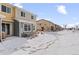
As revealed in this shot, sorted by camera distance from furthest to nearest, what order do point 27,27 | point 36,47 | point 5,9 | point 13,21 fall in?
point 27,27
point 13,21
point 5,9
point 36,47

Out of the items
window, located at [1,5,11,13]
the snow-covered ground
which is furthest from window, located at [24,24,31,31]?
the snow-covered ground

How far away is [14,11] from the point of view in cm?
2205

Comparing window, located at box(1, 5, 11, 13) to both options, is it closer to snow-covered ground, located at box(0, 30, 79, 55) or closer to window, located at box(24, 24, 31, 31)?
window, located at box(24, 24, 31, 31)

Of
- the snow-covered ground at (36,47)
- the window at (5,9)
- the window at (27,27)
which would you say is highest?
the window at (5,9)

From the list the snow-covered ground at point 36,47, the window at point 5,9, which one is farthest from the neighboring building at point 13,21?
the snow-covered ground at point 36,47

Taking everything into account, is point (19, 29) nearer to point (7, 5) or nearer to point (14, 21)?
point (14, 21)

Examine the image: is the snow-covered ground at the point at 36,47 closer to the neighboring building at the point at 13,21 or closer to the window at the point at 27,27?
the neighboring building at the point at 13,21

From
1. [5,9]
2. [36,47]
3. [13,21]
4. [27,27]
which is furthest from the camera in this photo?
[27,27]

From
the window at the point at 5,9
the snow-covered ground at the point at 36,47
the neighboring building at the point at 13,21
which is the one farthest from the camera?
the neighboring building at the point at 13,21

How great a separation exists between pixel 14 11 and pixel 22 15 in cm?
265

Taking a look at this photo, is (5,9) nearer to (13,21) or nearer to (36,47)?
(13,21)

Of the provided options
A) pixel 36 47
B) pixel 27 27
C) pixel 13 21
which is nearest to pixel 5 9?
pixel 13 21

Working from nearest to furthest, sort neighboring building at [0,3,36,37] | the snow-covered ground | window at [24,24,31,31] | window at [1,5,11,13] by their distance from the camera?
the snow-covered ground < window at [1,5,11,13] < neighboring building at [0,3,36,37] < window at [24,24,31,31]
